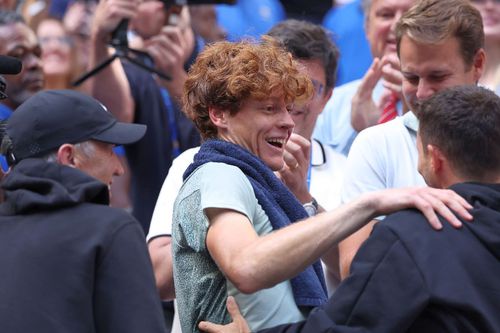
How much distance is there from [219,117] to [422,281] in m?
0.96

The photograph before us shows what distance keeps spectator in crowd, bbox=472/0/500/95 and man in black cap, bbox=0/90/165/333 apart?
2.75 meters

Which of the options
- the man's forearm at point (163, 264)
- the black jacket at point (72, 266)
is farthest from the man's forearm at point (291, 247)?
the man's forearm at point (163, 264)

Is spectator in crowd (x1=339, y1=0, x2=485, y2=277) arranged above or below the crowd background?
above

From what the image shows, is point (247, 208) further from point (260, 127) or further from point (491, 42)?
point (491, 42)

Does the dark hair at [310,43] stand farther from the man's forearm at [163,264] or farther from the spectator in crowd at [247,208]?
the spectator in crowd at [247,208]

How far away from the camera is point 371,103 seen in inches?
232

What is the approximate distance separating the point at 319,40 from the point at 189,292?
2097 millimetres

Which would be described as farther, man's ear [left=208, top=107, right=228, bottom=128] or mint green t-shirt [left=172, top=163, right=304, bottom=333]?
man's ear [left=208, top=107, right=228, bottom=128]

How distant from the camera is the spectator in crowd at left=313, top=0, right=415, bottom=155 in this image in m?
5.72

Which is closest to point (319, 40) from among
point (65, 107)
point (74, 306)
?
point (65, 107)

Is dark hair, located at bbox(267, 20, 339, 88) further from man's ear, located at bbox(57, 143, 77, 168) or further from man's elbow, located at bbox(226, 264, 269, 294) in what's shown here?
man's elbow, located at bbox(226, 264, 269, 294)

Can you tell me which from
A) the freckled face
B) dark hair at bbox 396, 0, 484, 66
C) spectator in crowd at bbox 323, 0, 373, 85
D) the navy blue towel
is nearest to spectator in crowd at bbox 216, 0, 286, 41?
spectator in crowd at bbox 323, 0, 373, 85

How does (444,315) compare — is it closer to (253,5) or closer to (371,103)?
(371,103)

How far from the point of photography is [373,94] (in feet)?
20.6
